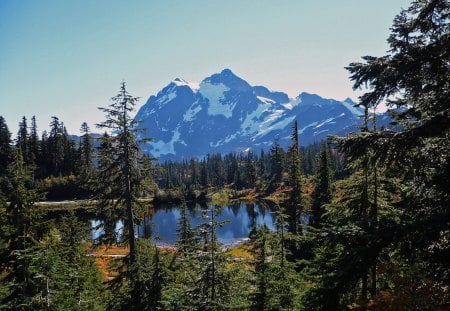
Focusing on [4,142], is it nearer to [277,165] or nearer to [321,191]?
[277,165]

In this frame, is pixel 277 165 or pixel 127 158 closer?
pixel 127 158

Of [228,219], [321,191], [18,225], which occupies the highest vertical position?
[18,225]

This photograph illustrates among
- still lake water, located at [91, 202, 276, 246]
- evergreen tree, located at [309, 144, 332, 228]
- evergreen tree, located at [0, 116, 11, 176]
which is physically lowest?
still lake water, located at [91, 202, 276, 246]

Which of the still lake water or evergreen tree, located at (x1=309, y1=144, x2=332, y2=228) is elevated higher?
evergreen tree, located at (x1=309, y1=144, x2=332, y2=228)

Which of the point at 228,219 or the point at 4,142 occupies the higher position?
the point at 4,142

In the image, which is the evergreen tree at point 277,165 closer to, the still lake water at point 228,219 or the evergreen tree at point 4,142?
the still lake water at point 228,219

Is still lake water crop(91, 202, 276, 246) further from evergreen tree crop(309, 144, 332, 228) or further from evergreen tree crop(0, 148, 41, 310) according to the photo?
evergreen tree crop(0, 148, 41, 310)

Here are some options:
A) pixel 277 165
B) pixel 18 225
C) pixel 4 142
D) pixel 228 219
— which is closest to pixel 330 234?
pixel 18 225

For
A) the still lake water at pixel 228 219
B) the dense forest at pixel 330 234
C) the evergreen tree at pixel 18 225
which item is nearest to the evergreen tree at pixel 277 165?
the still lake water at pixel 228 219

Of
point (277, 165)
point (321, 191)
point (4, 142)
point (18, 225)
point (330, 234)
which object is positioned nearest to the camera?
point (330, 234)

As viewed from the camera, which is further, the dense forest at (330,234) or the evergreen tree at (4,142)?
the evergreen tree at (4,142)

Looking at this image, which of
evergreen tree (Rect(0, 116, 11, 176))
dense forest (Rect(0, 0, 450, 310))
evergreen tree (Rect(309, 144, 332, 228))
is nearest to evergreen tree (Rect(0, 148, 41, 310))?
dense forest (Rect(0, 0, 450, 310))

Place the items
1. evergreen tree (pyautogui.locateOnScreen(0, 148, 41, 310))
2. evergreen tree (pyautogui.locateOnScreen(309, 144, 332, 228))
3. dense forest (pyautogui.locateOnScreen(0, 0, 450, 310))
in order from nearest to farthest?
dense forest (pyautogui.locateOnScreen(0, 0, 450, 310)) → evergreen tree (pyautogui.locateOnScreen(0, 148, 41, 310)) → evergreen tree (pyautogui.locateOnScreen(309, 144, 332, 228))

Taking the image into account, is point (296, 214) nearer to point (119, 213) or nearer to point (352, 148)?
point (119, 213)
